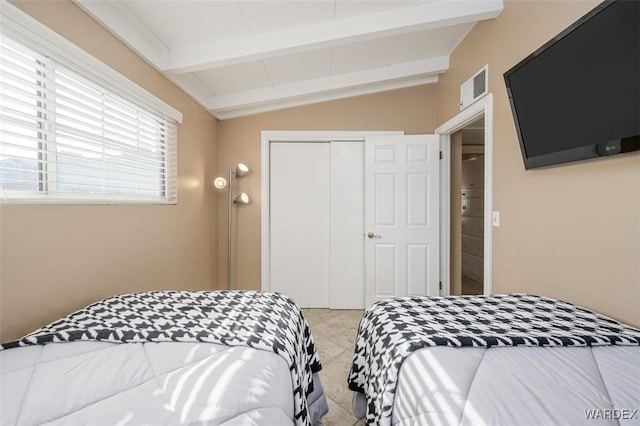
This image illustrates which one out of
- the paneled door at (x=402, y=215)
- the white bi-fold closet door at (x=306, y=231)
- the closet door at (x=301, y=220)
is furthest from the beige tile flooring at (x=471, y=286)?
the closet door at (x=301, y=220)

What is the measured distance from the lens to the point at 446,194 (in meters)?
3.02

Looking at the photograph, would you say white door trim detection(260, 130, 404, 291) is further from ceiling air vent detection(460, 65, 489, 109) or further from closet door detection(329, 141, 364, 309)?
ceiling air vent detection(460, 65, 489, 109)

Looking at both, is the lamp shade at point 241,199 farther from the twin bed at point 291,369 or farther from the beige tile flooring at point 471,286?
the beige tile flooring at point 471,286

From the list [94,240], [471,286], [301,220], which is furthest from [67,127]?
[471,286]

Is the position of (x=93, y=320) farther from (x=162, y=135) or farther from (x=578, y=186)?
(x=578, y=186)

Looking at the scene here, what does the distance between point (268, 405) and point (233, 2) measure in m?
2.06

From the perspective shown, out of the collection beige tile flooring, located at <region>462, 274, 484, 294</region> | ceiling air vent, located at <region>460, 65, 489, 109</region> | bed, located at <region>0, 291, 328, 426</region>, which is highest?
ceiling air vent, located at <region>460, 65, 489, 109</region>

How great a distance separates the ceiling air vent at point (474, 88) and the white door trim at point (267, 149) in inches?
35.9

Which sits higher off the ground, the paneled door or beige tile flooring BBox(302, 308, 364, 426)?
the paneled door

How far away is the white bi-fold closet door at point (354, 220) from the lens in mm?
2982

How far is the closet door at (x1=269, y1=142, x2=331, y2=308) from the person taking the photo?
329 cm

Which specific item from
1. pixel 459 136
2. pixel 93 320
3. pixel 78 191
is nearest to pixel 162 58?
pixel 78 191

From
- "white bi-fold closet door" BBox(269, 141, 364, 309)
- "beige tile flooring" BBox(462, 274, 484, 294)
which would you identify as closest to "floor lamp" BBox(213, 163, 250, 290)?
"white bi-fold closet door" BBox(269, 141, 364, 309)

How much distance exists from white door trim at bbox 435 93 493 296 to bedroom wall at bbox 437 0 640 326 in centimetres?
5
